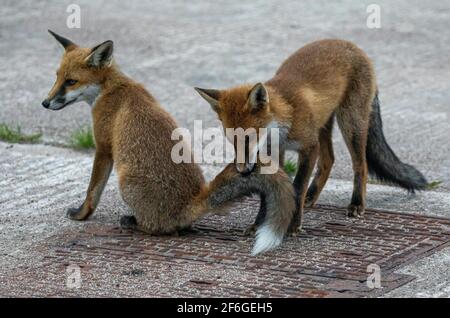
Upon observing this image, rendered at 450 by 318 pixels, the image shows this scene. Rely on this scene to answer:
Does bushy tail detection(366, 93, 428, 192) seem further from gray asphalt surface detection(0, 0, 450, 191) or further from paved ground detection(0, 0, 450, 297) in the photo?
gray asphalt surface detection(0, 0, 450, 191)

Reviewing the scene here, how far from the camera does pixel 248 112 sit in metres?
7.21

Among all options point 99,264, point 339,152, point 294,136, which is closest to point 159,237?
point 99,264

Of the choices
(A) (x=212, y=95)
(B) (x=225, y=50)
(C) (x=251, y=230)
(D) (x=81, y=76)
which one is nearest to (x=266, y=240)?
(C) (x=251, y=230)

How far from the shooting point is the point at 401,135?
10008 millimetres

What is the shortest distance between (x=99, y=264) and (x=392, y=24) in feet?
24.8

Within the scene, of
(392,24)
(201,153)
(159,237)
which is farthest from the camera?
(392,24)

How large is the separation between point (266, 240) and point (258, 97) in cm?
99

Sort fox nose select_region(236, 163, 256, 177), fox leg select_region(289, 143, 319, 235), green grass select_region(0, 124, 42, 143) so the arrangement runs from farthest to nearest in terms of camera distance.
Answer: green grass select_region(0, 124, 42, 143) → fox leg select_region(289, 143, 319, 235) → fox nose select_region(236, 163, 256, 177)

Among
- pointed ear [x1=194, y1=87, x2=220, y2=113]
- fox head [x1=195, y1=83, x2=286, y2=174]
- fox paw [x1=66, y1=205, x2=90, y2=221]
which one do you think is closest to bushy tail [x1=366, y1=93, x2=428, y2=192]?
fox head [x1=195, y1=83, x2=286, y2=174]

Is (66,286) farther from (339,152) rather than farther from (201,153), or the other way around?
(339,152)

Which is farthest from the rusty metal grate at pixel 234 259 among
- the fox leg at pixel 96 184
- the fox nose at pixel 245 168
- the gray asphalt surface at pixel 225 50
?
the gray asphalt surface at pixel 225 50

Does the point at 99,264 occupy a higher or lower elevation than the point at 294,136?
lower

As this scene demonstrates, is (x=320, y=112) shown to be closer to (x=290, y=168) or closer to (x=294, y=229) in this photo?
(x=294, y=229)

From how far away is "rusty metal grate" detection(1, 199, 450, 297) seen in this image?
254 inches
